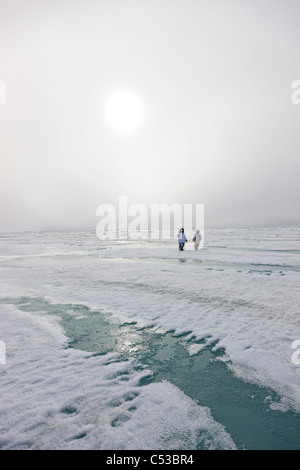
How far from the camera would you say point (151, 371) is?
4.13 metres

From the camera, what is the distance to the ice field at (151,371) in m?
2.86

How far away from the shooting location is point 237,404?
337cm

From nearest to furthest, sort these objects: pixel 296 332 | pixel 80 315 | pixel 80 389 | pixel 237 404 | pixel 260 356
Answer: pixel 237 404
pixel 80 389
pixel 260 356
pixel 296 332
pixel 80 315

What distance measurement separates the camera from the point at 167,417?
3.09 m

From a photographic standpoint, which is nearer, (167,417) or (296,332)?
(167,417)

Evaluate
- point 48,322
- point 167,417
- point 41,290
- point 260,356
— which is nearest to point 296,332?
point 260,356

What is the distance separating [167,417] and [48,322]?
175 inches

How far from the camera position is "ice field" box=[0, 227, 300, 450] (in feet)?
9.37

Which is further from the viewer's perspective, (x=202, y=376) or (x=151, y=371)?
(x=151, y=371)
